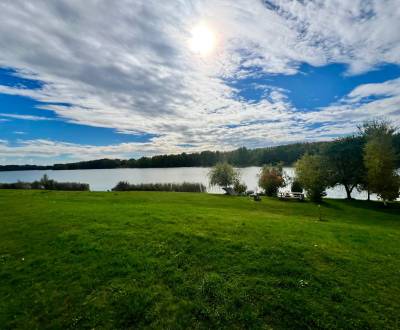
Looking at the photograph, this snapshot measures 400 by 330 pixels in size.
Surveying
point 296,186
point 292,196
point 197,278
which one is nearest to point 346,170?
point 296,186

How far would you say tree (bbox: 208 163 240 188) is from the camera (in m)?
46.6

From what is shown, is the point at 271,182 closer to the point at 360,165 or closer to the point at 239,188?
the point at 239,188

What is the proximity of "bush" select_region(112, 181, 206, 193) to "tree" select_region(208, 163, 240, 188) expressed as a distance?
297cm

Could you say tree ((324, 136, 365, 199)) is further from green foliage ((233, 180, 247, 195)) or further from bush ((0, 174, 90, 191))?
bush ((0, 174, 90, 191))

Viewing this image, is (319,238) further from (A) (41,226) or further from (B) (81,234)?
(A) (41,226)

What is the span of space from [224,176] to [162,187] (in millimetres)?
11986

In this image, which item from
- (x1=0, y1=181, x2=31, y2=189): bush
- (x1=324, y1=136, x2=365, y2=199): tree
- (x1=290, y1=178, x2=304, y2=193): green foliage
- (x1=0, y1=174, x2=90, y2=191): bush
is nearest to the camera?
(x1=324, y1=136, x2=365, y2=199): tree

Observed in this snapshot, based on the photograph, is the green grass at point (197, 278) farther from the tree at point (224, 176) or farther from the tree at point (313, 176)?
the tree at point (224, 176)

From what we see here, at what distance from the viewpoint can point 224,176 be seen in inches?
1836

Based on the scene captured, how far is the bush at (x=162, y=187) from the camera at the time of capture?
145 ft

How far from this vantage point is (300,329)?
5.15 m

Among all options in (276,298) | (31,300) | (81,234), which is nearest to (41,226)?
(81,234)

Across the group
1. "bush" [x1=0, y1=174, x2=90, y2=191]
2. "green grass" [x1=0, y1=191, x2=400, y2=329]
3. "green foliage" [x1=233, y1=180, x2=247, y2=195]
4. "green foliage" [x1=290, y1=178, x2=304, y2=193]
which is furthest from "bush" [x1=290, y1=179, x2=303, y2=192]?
"bush" [x1=0, y1=174, x2=90, y2=191]

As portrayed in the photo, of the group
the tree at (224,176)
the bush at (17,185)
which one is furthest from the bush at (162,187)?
the bush at (17,185)
